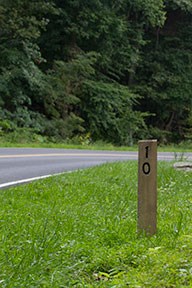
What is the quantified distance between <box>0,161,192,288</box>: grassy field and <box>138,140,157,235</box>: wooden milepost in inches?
5.1

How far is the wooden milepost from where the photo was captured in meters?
4.64

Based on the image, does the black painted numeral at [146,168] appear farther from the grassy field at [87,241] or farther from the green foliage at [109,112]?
the green foliage at [109,112]

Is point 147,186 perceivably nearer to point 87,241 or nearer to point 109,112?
point 87,241

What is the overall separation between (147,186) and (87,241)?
0.76 metres

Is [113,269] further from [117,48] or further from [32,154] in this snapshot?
[117,48]

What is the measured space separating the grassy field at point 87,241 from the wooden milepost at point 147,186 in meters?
0.13

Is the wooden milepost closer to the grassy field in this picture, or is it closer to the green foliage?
the grassy field

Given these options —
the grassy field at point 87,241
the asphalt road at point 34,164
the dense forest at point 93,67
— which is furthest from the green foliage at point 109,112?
the grassy field at point 87,241

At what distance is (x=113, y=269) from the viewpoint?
3.81m

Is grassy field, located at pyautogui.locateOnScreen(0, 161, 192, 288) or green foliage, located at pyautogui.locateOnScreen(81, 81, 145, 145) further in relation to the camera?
green foliage, located at pyautogui.locateOnScreen(81, 81, 145, 145)

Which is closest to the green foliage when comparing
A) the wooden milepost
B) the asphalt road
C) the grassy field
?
the asphalt road

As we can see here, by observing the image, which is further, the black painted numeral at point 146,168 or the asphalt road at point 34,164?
the asphalt road at point 34,164

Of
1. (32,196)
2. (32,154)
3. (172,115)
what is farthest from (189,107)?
(32,196)

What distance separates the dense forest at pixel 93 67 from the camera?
19156mm
